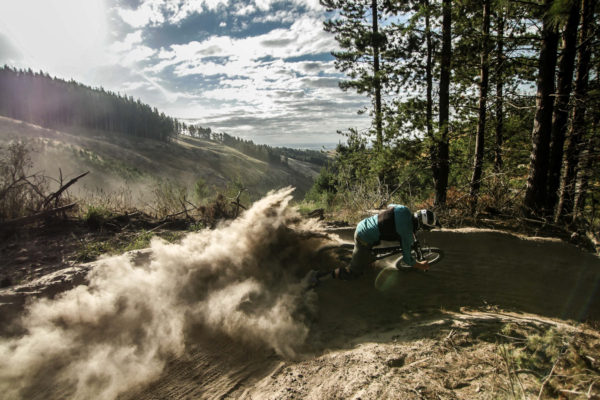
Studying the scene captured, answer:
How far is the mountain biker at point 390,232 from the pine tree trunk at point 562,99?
4.08 m

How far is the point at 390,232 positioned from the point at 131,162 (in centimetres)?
8597

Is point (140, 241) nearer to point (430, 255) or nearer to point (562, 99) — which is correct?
point (430, 255)

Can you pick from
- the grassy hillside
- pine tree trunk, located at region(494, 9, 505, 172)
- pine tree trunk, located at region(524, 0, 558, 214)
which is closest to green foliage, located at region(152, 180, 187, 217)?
pine tree trunk, located at region(524, 0, 558, 214)

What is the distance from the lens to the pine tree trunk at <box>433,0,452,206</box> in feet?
31.9

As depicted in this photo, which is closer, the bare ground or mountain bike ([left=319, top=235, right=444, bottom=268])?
the bare ground

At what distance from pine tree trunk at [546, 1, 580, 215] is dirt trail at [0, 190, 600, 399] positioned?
2011 mm

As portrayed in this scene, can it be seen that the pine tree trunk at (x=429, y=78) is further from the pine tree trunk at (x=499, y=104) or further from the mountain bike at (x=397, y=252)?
the mountain bike at (x=397, y=252)

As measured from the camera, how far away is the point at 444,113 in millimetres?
10430

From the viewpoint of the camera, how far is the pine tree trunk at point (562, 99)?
6484mm

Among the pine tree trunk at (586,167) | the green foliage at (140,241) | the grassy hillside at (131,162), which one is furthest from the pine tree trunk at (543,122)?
the grassy hillside at (131,162)

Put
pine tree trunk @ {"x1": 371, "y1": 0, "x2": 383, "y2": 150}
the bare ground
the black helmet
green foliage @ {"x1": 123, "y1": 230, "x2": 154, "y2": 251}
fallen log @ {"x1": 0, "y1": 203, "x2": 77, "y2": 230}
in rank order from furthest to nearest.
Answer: pine tree trunk @ {"x1": 371, "y1": 0, "x2": 383, "y2": 150}
green foliage @ {"x1": 123, "y1": 230, "x2": 154, "y2": 251}
fallen log @ {"x1": 0, "y1": 203, "x2": 77, "y2": 230}
the black helmet
the bare ground

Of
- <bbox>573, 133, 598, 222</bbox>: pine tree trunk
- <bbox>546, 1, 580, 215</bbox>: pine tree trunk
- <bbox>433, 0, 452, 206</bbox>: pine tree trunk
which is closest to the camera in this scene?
<bbox>546, 1, 580, 215</bbox>: pine tree trunk

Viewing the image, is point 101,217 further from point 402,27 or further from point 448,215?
point 402,27

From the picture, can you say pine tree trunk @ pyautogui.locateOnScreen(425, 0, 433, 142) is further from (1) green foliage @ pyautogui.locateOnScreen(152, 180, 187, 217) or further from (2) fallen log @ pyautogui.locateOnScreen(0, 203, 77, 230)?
(2) fallen log @ pyautogui.locateOnScreen(0, 203, 77, 230)
